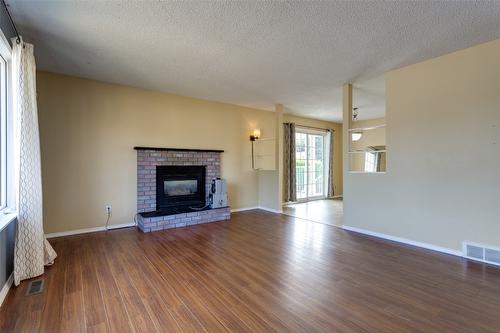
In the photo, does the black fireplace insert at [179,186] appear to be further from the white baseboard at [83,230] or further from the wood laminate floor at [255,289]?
the wood laminate floor at [255,289]

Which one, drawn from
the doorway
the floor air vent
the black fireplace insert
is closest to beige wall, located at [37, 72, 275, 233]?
the black fireplace insert

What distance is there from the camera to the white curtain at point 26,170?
7.71ft

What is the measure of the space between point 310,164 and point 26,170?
680cm

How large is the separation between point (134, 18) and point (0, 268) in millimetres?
2571

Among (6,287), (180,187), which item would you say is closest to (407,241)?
(180,187)

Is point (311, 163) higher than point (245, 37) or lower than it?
lower

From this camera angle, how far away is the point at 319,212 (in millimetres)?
5730

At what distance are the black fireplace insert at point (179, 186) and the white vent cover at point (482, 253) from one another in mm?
4302

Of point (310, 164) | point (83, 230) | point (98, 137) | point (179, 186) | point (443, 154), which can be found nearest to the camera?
point (443, 154)

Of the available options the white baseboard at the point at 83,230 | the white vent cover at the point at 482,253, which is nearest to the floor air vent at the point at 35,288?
the white baseboard at the point at 83,230

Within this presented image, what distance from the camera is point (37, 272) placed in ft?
8.04

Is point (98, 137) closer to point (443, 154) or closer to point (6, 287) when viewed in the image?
point (6, 287)

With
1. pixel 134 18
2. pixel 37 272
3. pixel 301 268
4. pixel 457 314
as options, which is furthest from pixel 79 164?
pixel 457 314

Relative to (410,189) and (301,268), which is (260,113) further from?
(301,268)
